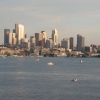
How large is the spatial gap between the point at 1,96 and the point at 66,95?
5.67 metres

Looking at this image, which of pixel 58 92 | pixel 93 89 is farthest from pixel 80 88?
pixel 58 92

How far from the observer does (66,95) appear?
34.2 meters

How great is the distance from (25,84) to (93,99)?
36.5 feet

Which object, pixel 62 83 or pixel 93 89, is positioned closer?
pixel 93 89

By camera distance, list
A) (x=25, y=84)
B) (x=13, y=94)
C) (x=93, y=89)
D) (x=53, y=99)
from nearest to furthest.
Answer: (x=53, y=99) → (x=13, y=94) → (x=93, y=89) → (x=25, y=84)

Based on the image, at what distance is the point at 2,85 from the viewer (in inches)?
1602

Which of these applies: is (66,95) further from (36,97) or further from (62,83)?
(62,83)

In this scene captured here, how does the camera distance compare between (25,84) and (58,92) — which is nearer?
(58,92)

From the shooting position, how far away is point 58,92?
35.8 metres

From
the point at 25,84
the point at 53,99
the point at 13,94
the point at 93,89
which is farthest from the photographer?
the point at 25,84

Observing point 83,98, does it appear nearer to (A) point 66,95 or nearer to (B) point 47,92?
(A) point 66,95

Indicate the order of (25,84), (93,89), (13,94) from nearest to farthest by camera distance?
(13,94)
(93,89)
(25,84)

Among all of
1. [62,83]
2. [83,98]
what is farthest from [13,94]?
[62,83]

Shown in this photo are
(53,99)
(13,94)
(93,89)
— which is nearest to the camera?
(53,99)
